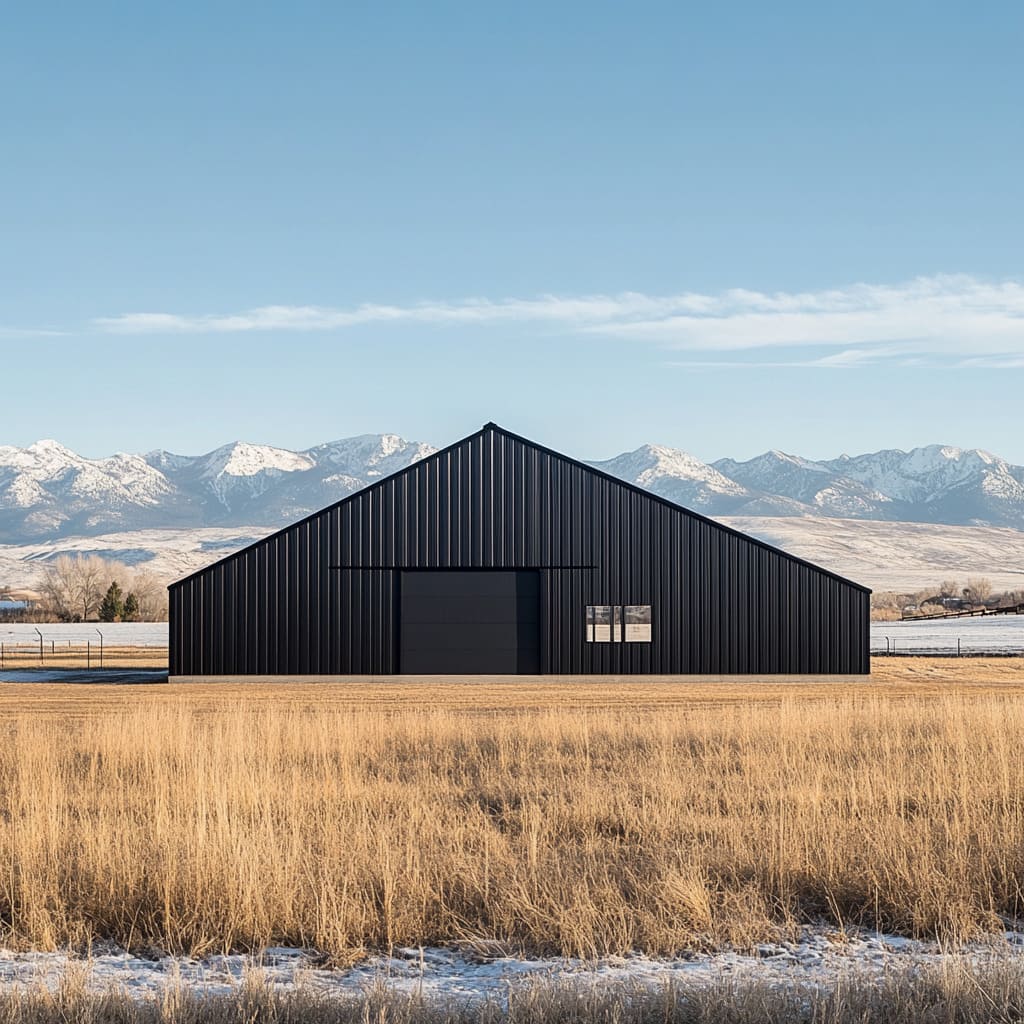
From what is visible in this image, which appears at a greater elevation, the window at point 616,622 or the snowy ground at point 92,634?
the window at point 616,622

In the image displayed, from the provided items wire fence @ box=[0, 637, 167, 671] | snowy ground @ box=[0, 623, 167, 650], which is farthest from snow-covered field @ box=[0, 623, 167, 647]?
wire fence @ box=[0, 637, 167, 671]

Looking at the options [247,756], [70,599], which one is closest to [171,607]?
[247,756]

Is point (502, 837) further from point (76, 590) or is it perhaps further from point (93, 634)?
point (76, 590)

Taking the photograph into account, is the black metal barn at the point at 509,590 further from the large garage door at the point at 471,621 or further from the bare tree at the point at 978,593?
the bare tree at the point at 978,593

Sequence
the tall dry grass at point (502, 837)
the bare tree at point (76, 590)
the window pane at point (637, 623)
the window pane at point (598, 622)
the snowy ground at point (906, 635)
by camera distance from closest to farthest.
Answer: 1. the tall dry grass at point (502, 837)
2. the window pane at point (637, 623)
3. the window pane at point (598, 622)
4. the snowy ground at point (906, 635)
5. the bare tree at point (76, 590)

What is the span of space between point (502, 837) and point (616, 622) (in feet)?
83.7

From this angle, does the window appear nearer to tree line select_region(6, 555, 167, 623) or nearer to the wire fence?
the wire fence

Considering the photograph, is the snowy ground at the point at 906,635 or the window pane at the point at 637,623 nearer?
the window pane at the point at 637,623

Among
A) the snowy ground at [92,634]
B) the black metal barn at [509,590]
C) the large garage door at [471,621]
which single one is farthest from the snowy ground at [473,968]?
the snowy ground at [92,634]

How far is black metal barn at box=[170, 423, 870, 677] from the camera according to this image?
35406 mm

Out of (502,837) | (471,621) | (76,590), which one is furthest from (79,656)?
(76,590)

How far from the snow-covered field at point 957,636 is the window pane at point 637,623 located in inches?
815

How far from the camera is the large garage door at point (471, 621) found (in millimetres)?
36062

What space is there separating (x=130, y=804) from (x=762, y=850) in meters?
6.06
